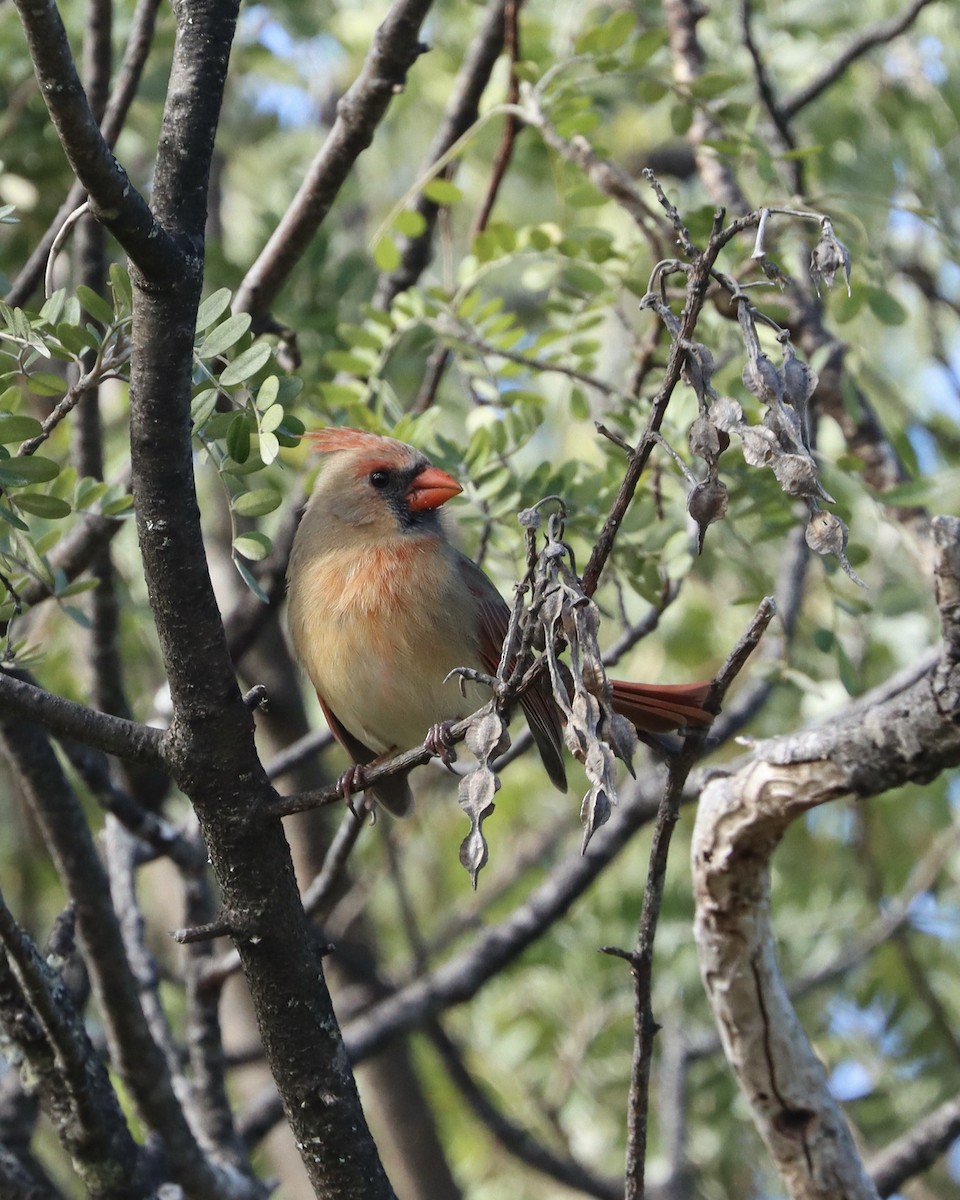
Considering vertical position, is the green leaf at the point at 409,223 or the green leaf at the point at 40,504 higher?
the green leaf at the point at 409,223

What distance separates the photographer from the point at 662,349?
3930mm

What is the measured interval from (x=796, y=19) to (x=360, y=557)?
9.18 ft

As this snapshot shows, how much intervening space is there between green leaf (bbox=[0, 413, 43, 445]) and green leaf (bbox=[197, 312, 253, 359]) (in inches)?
9.7

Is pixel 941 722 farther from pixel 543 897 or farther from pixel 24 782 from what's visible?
pixel 543 897

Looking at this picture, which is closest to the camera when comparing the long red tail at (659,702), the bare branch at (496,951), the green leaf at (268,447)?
the green leaf at (268,447)

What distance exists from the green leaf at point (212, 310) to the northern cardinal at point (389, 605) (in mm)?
1093

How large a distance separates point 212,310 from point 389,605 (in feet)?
3.72

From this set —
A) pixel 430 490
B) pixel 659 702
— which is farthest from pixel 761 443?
pixel 430 490

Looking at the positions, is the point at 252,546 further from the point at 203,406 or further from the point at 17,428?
the point at 17,428

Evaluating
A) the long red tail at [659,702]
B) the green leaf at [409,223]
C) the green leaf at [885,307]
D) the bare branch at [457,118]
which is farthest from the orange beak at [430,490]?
the green leaf at [885,307]

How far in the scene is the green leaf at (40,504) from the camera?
2.13 metres

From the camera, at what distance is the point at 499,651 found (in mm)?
3309

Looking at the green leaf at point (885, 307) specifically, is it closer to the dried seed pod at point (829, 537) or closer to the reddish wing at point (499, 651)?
the reddish wing at point (499, 651)

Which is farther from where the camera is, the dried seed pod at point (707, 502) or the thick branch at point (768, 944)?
the thick branch at point (768, 944)
